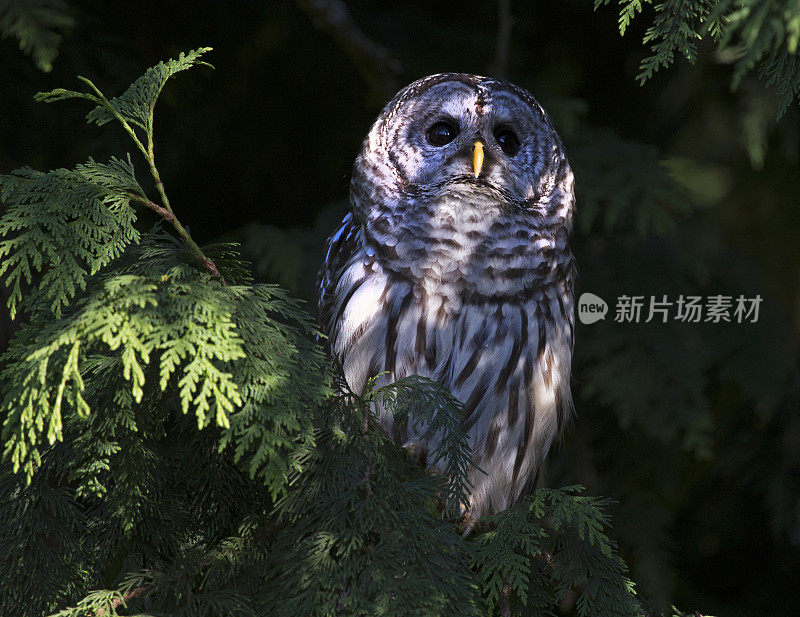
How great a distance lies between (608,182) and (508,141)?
615 mm

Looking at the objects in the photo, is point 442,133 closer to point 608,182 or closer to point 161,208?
point 608,182

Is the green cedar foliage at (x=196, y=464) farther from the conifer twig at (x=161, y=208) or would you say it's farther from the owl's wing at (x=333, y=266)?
the owl's wing at (x=333, y=266)

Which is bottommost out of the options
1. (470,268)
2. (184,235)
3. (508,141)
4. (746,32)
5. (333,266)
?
(333,266)

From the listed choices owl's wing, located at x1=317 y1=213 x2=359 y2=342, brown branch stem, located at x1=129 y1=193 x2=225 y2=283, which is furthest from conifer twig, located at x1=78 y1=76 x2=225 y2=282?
owl's wing, located at x1=317 y1=213 x2=359 y2=342

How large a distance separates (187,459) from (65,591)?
301 mm

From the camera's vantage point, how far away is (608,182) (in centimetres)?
312

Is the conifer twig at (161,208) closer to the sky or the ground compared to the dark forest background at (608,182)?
closer to the sky

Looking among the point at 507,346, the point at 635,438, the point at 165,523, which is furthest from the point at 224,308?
the point at 635,438

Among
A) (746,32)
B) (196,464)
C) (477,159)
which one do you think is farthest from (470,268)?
(746,32)

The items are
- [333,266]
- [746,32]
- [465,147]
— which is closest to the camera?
[746,32]

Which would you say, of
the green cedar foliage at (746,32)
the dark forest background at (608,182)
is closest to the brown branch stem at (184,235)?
the green cedar foliage at (746,32)

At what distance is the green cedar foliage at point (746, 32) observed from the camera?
3.81 feet

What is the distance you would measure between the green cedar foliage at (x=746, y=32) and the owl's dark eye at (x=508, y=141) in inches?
42.8

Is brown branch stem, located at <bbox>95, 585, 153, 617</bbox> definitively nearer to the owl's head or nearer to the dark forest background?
the owl's head
